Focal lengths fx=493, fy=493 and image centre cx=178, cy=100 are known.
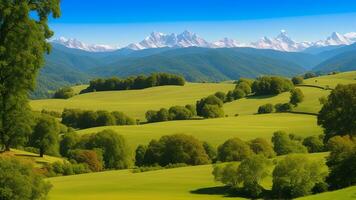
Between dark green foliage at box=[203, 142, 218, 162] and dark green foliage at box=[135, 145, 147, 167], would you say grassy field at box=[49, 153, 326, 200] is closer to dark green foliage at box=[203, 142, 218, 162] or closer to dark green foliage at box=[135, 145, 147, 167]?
dark green foliage at box=[203, 142, 218, 162]

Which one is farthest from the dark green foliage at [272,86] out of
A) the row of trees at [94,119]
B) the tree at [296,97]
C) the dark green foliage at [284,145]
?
the dark green foliage at [284,145]

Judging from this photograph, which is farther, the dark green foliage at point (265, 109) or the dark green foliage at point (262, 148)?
the dark green foliage at point (265, 109)

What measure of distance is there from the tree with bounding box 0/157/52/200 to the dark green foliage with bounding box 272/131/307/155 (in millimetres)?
62137

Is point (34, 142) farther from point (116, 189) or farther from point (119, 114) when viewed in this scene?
point (119, 114)

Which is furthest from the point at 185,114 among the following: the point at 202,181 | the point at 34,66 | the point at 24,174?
the point at 34,66

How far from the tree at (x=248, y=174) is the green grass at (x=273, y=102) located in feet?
302

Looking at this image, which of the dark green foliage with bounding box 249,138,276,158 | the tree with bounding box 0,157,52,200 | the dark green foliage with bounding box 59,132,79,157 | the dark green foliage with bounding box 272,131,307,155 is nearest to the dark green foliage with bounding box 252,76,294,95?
the dark green foliage with bounding box 272,131,307,155

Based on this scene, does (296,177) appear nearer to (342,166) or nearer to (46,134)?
(342,166)

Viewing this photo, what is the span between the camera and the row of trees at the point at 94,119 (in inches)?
5778

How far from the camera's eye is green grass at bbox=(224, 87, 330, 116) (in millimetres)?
150375

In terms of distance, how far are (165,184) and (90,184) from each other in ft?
32.3

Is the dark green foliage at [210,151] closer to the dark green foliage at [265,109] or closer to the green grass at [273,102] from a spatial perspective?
the green grass at [273,102]

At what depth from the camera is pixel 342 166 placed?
45.8m

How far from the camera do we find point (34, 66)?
852 inches
